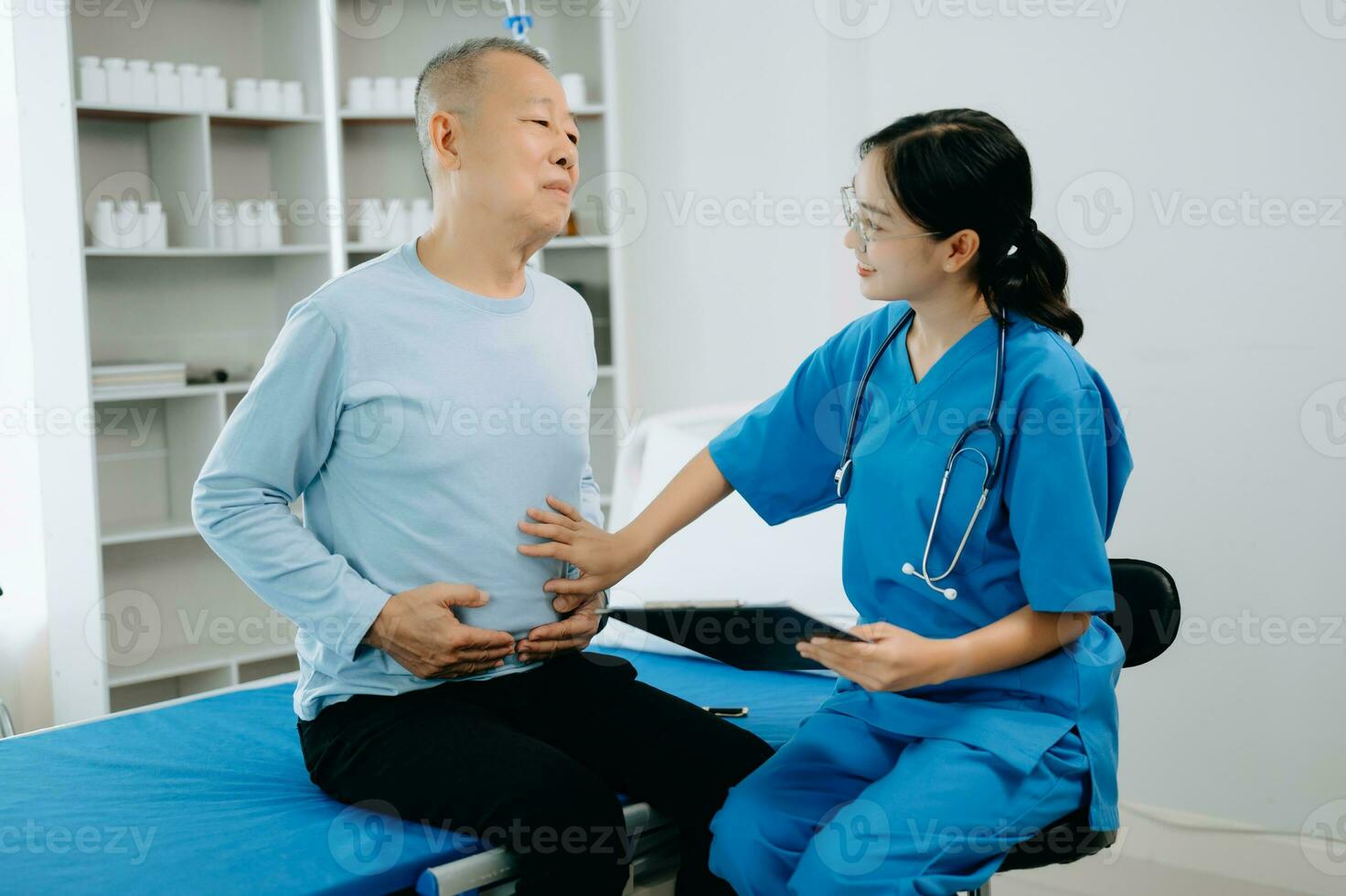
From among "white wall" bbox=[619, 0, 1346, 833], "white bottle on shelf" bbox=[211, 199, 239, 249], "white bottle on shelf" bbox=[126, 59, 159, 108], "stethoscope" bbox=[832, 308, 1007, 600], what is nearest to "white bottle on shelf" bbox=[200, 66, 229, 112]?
"white bottle on shelf" bbox=[126, 59, 159, 108]

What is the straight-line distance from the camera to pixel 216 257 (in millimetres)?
3738

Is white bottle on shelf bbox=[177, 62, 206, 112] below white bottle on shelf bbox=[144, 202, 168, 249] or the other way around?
the other way around

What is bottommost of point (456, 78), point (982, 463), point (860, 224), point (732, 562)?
point (732, 562)

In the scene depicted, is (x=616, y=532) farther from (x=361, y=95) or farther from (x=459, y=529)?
(x=361, y=95)

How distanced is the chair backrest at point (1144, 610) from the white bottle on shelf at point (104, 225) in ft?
8.67

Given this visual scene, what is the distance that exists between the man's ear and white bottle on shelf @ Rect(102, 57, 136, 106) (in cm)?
189

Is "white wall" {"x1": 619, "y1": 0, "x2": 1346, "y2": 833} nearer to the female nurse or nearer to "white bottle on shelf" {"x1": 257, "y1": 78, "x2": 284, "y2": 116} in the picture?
the female nurse

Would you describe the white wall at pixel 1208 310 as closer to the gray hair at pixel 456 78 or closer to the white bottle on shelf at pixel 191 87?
the gray hair at pixel 456 78

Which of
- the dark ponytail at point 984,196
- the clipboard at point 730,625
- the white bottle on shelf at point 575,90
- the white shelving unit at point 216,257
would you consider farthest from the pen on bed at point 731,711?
the white bottle on shelf at point 575,90

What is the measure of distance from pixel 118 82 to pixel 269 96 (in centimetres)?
40

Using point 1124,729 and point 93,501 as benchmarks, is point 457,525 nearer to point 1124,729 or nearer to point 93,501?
point 1124,729

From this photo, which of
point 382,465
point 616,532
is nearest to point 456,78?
point 382,465

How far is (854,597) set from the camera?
1.61 metres

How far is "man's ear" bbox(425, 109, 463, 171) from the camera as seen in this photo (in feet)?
5.61
